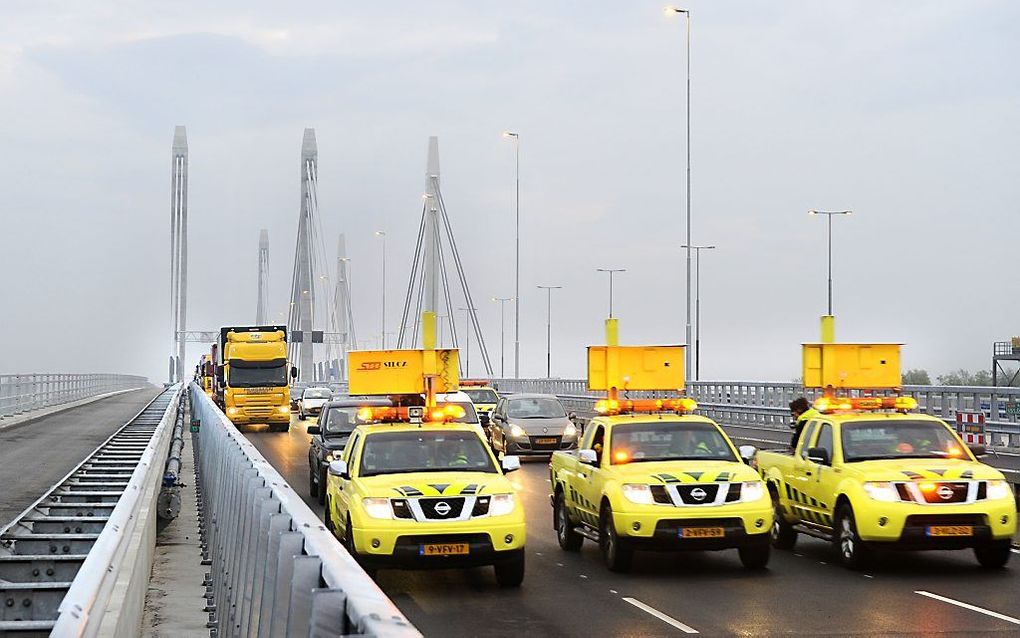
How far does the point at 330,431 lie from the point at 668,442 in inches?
345

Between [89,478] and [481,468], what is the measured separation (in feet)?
21.1

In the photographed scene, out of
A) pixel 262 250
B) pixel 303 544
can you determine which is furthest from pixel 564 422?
pixel 262 250

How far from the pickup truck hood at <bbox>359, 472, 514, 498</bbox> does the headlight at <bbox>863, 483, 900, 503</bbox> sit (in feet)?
11.8

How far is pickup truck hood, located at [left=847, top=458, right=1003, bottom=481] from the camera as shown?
14.7m

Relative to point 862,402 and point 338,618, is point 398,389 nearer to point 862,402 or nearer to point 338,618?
point 862,402

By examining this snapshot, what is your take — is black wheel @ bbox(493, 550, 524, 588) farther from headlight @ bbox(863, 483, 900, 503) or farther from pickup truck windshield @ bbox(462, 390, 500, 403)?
pickup truck windshield @ bbox(462, 390, 500, 403)

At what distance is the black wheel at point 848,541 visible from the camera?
48.2 ft

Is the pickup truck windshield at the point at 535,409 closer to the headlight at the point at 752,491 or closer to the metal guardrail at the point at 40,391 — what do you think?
the metal guardrail at the point at 40,391

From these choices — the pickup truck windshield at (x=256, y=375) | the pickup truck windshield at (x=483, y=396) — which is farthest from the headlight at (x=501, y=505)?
the pickup truck windshield at (x=256, y=375)

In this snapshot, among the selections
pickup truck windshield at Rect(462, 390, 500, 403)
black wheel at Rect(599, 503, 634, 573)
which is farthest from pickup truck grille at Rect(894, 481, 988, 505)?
pickup truck windshield at Rect(462, 390, 500, 403)

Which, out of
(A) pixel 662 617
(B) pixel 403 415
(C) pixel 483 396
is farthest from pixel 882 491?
(C) pixel 483 396

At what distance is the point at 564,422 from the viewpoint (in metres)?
33.8

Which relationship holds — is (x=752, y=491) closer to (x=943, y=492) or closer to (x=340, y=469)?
(x=943, y=492)

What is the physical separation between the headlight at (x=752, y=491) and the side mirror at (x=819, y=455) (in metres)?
1.18
